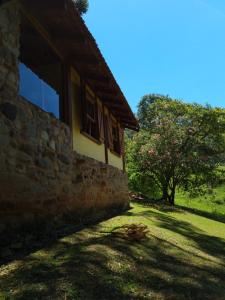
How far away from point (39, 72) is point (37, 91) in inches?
25.8

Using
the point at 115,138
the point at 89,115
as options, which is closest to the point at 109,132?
the point at 115,138

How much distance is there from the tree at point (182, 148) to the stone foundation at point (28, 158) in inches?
572

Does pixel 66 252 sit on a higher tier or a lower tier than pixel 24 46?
lower

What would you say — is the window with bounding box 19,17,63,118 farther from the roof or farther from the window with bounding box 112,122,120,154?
the window with bounding box 112,122,120,154

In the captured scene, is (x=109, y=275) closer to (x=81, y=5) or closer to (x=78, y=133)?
(x=78, y=133)

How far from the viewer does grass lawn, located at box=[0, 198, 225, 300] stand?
13.3 feet

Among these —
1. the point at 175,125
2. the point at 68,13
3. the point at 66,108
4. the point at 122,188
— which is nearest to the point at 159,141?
the point at 175,125

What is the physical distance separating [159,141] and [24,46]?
51.0 ft

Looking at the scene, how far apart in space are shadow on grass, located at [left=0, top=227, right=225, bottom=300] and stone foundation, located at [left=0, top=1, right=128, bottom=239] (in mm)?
816

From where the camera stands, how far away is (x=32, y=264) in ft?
15.9

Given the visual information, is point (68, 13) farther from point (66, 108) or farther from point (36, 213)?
point (36, 213)

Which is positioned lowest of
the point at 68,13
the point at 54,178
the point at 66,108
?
the point at 54,178

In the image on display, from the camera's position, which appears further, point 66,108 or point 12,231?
point 66,108

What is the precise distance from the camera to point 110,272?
479 centimetres
